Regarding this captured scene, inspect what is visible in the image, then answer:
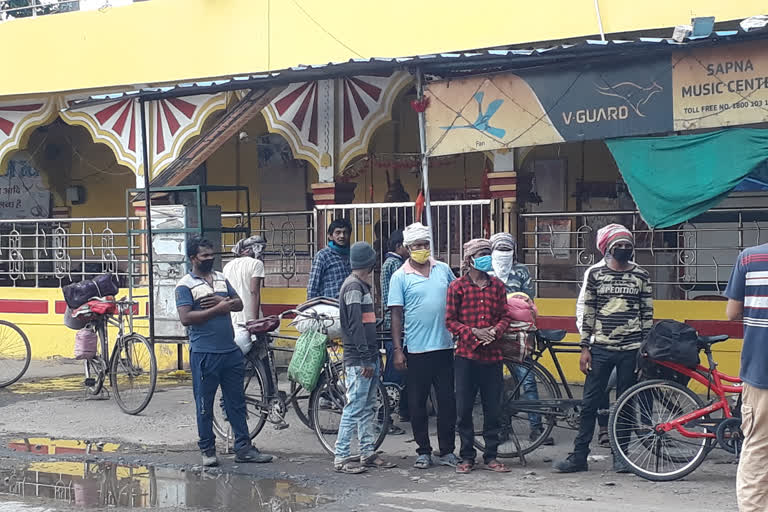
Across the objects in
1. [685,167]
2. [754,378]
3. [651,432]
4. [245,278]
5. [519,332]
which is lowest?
[651,432]

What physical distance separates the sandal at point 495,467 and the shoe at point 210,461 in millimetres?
1986

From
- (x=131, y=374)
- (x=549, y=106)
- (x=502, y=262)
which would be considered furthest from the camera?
(x=131, y=374)

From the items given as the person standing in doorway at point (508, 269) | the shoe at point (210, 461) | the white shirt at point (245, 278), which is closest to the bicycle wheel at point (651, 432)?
the person standing in doorway at point (508, 269)

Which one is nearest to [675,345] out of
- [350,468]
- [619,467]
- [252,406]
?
[619,467]

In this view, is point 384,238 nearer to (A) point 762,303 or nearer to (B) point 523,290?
(B) point 523,290

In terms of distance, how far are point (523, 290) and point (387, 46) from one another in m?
4.59

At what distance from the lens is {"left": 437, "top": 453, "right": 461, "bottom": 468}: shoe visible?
7.22m

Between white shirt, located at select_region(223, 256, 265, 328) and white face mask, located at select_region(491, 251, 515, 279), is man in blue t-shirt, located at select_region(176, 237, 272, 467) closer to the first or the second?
white face mask, located at select_region(491, 251, 515, 279)

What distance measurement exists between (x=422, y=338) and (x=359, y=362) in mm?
479

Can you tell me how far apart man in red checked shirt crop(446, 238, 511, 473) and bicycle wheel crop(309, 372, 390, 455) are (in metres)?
0.65

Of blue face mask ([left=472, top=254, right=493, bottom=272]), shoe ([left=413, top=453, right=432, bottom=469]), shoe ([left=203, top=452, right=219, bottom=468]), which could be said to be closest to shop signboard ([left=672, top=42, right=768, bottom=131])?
blue face mask ([left=472, top=254, right=493, bottom=272])

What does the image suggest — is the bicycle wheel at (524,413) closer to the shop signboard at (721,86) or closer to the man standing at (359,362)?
the man standing at (359,362)

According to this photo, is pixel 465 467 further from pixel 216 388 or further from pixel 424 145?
pixel 424 145

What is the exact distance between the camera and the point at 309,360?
748 centimetres
